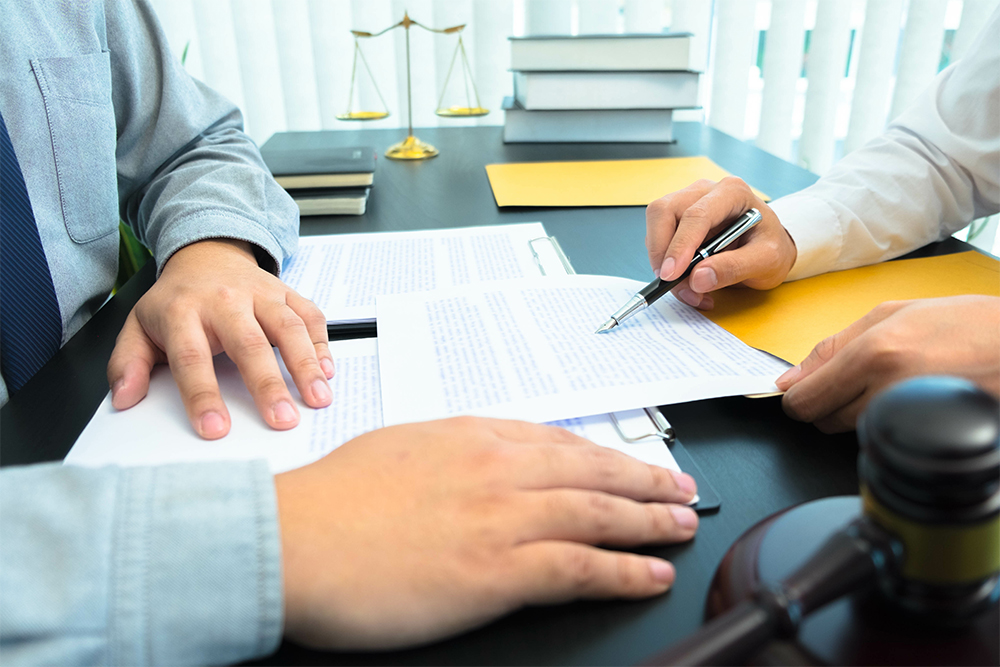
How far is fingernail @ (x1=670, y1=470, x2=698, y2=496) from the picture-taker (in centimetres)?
37

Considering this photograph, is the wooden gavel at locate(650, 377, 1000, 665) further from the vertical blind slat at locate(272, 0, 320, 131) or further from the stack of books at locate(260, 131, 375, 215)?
the vertical blind slat at locate(272, 0, 320, 131)

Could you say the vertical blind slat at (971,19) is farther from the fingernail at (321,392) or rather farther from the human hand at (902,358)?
the fingernail at (321,392)

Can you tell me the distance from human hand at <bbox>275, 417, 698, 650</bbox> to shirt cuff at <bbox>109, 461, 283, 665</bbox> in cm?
1

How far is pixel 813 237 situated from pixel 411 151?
82 centimetres

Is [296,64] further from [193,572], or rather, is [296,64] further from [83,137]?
[193,572]

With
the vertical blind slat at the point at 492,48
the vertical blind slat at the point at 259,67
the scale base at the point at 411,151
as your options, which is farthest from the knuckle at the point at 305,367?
the vertical blind slat at the point at 259,67

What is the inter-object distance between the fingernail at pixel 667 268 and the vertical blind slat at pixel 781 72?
1.62 metres

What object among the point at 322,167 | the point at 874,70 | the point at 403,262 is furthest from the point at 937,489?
the point at 874,70

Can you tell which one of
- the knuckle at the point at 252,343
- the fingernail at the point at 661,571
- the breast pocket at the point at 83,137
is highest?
the breast pocket at the point at 83,137

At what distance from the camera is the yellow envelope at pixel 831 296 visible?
57 centimetres

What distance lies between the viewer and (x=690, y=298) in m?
0.63

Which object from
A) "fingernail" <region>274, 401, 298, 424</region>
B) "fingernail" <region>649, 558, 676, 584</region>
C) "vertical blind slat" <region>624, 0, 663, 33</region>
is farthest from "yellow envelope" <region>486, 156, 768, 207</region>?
"vertical blind slat" <region>624, 0, 663, 33</region>

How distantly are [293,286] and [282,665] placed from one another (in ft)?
1.52

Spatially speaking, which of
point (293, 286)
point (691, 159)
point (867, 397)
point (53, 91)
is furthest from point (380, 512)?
point (691, 159)
